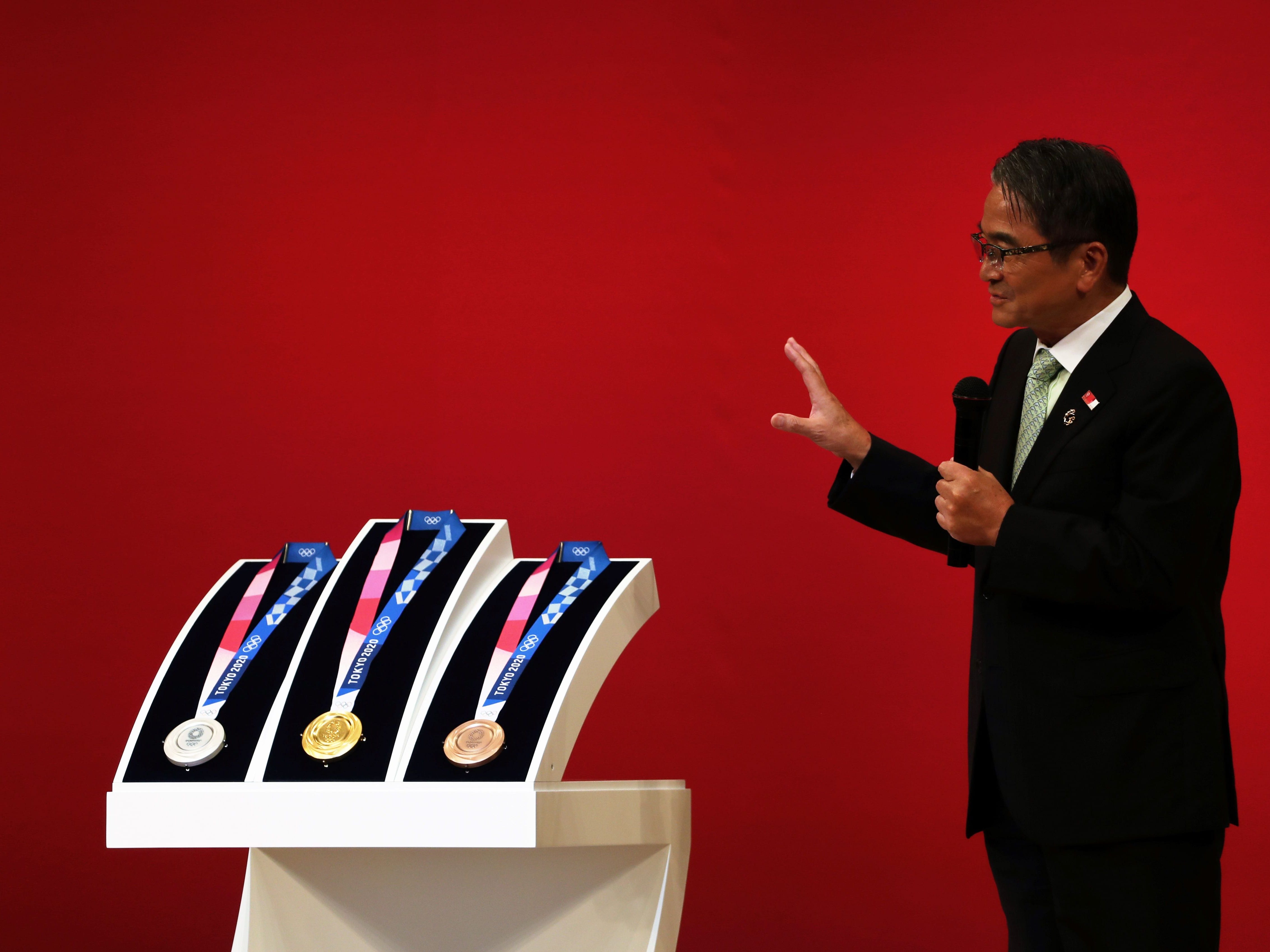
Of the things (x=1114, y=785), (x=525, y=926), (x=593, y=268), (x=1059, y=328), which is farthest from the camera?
(x=593, y=268)

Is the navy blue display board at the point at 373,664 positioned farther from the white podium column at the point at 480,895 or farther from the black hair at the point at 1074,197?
the black hair at the point at 1074,197

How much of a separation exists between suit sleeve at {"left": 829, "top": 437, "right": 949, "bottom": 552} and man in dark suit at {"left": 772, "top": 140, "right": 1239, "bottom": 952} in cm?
16

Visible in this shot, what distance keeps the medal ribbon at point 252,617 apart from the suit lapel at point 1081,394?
1.05 m

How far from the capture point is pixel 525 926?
5.91 feet

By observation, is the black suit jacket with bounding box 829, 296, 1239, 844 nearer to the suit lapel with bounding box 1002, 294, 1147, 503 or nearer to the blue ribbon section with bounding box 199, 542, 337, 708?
the suit lapel with bounding box 1002, 294, 1147, 503

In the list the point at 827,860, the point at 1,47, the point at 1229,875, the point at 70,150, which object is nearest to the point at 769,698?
the point at 827,860

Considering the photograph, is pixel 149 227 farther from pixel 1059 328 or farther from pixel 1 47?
pixel 1059 328

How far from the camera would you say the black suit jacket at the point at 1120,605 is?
4.83 feet

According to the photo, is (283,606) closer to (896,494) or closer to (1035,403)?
(896,494)

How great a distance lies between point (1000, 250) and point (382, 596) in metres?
1.00

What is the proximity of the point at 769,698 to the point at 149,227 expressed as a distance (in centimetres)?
196

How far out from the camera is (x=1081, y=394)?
1.58 metres

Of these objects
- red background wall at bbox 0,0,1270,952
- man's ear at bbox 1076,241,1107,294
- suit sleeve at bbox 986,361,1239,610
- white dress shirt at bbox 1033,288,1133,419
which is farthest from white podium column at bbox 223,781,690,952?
red background wall at bbox 0,0,1270,952

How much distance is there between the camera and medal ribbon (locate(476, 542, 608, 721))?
5.08 ft
